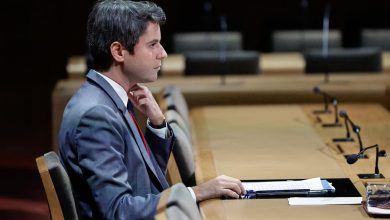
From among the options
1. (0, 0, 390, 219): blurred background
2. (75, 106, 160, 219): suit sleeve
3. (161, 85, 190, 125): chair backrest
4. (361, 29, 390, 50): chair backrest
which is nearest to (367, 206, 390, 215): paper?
(75, 106, 160, 219): suit sleeve

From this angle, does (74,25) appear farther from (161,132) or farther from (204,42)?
(161,132)

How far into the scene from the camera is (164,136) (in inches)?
122

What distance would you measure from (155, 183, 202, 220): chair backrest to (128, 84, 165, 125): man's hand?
72 centimetres

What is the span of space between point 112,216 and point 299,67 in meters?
4.54

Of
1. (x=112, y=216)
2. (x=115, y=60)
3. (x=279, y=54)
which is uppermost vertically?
(x=115, y=60)

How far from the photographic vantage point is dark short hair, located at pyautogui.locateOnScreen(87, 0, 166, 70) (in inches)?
105

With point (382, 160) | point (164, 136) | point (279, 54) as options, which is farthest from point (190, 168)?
point (279, 54)

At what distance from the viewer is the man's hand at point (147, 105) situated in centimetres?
312

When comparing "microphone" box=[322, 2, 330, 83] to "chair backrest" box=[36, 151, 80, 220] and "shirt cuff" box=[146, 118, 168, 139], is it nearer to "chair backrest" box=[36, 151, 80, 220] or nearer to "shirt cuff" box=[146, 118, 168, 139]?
"shirt cuff" box=[146, 118, 168, 139]

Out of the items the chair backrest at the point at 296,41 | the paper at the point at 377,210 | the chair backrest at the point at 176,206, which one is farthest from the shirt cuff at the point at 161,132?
the chair backrest at the point at 296,41

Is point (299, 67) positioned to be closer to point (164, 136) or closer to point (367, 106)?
point (367, 106)

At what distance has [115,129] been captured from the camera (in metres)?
2.57

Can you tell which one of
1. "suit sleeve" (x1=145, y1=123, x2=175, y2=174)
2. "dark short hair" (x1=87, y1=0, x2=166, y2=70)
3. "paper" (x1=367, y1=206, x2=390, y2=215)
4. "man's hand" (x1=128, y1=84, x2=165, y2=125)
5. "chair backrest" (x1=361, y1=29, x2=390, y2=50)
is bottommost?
"chair backrest" (x1=361, y1=29, x2=390, y2=50)

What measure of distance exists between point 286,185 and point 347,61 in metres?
3.52
